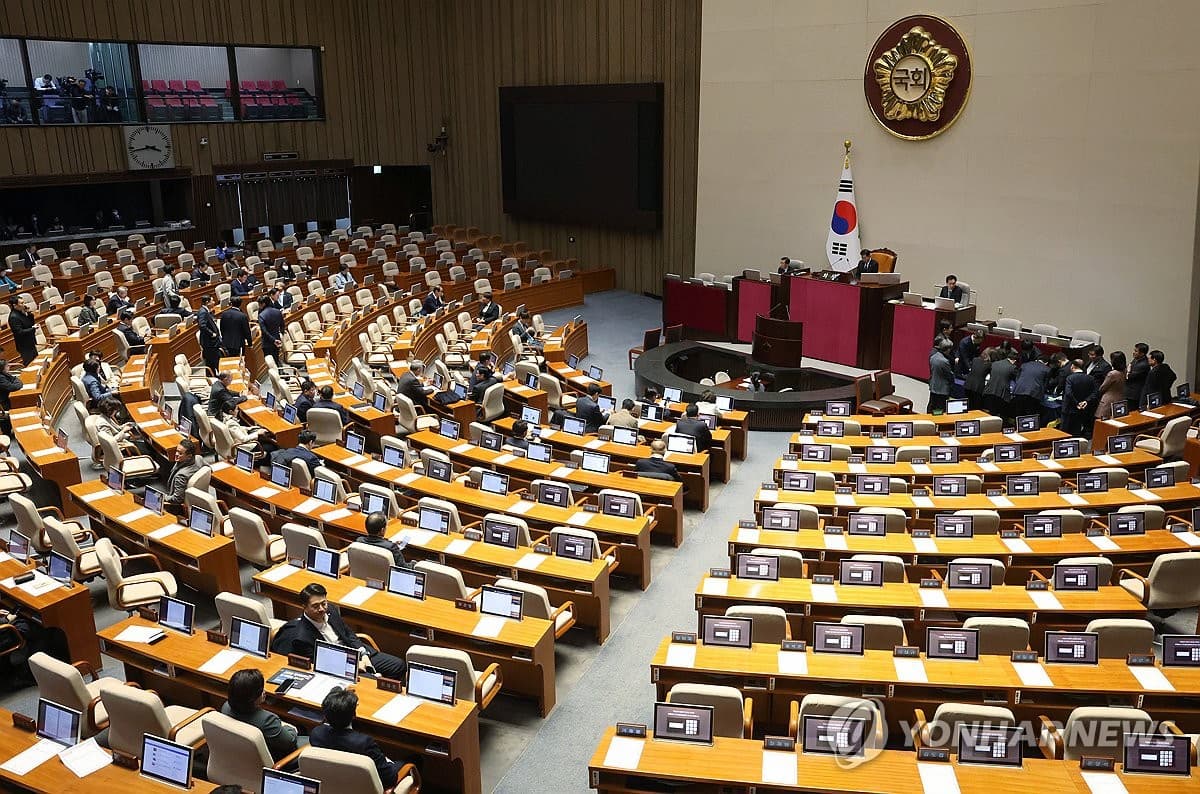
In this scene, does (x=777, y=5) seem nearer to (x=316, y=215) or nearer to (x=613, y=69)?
(x=613, y=69)

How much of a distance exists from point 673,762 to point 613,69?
22.1m

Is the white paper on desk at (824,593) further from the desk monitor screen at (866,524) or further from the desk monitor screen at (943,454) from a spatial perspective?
the desk monitor screen at (943,454)

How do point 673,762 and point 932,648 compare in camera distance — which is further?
point 932,648

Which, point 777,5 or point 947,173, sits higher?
point 777,5

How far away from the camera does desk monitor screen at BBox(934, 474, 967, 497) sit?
9.96 m

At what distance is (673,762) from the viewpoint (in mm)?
5430

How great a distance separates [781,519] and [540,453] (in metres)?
3.44

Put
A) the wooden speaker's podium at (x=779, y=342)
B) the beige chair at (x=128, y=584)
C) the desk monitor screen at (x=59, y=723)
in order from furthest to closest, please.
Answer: the wooden speaker's podium at (x=779, y=342) < the beige chair at (x=128, y=584) < the desk monitor screen at (x=59, y=723)

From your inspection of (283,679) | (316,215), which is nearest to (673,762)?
(283,679)

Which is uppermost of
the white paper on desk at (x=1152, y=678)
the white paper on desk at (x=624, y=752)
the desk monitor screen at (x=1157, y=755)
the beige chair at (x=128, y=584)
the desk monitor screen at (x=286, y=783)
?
the desk monitor screen at (x=1157, y=755)

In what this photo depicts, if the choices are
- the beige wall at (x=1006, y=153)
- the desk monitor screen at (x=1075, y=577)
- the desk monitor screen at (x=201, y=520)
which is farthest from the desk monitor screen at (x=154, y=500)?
the beige wall at (x=1006, y=153)

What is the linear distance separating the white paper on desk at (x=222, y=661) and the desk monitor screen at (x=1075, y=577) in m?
6.18

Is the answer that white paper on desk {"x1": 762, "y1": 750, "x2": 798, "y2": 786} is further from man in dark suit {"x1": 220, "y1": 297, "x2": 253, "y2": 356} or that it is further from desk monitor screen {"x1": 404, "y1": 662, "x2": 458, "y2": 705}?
man in dark suit {"x1": 220, "y1": 297, "x2": 253, "y2": 356}

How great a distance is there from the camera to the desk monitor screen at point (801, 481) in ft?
33.9
